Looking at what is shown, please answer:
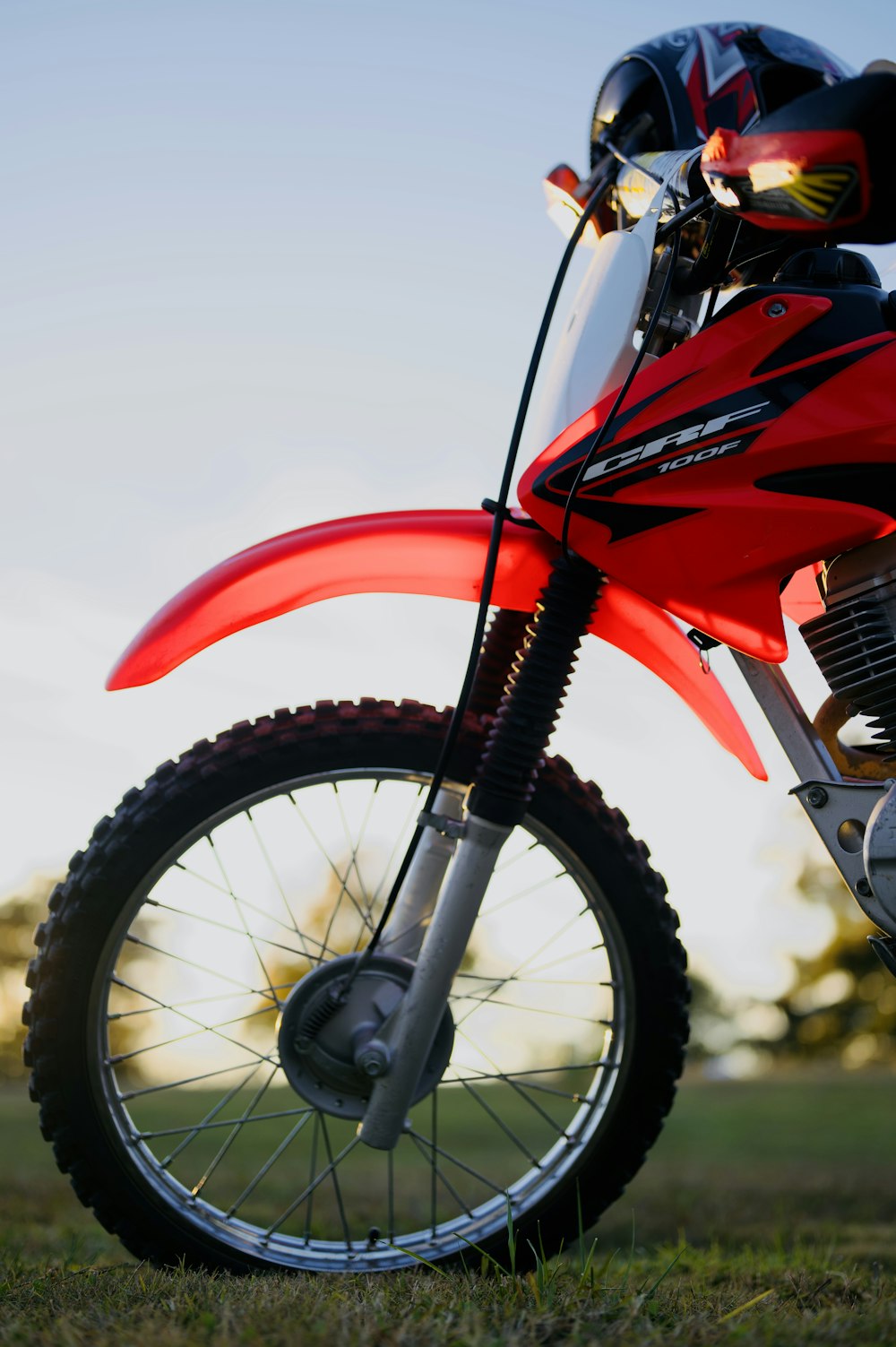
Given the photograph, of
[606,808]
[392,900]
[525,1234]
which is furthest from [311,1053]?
[606,808]

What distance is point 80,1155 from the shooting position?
178cm

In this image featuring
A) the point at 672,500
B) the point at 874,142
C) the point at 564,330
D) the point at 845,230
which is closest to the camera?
the point at 874,142

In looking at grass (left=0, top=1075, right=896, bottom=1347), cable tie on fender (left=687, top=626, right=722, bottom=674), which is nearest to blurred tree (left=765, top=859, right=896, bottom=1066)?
grass (left=0, top=1075, right=896, bottom=1347)

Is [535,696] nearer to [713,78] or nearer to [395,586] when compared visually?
[395,586]

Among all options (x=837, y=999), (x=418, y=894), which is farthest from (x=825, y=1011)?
(x=418, y=894)

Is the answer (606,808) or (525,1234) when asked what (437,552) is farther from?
(525,1234)

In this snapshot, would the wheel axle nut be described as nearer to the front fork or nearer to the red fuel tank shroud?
the front fork

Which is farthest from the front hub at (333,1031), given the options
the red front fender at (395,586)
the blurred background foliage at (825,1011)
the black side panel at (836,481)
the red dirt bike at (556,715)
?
the blurred background foliage at (825,1011)

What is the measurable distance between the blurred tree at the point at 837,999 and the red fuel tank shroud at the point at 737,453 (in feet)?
76.7

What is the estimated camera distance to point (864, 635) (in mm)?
1774

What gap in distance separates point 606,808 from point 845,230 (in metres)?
1.02

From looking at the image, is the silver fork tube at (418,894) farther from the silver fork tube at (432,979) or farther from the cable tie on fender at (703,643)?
the cable tie on fender at (703,643)

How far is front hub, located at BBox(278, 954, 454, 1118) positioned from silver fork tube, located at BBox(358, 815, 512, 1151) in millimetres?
54

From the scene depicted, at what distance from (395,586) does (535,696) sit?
0.32 m
